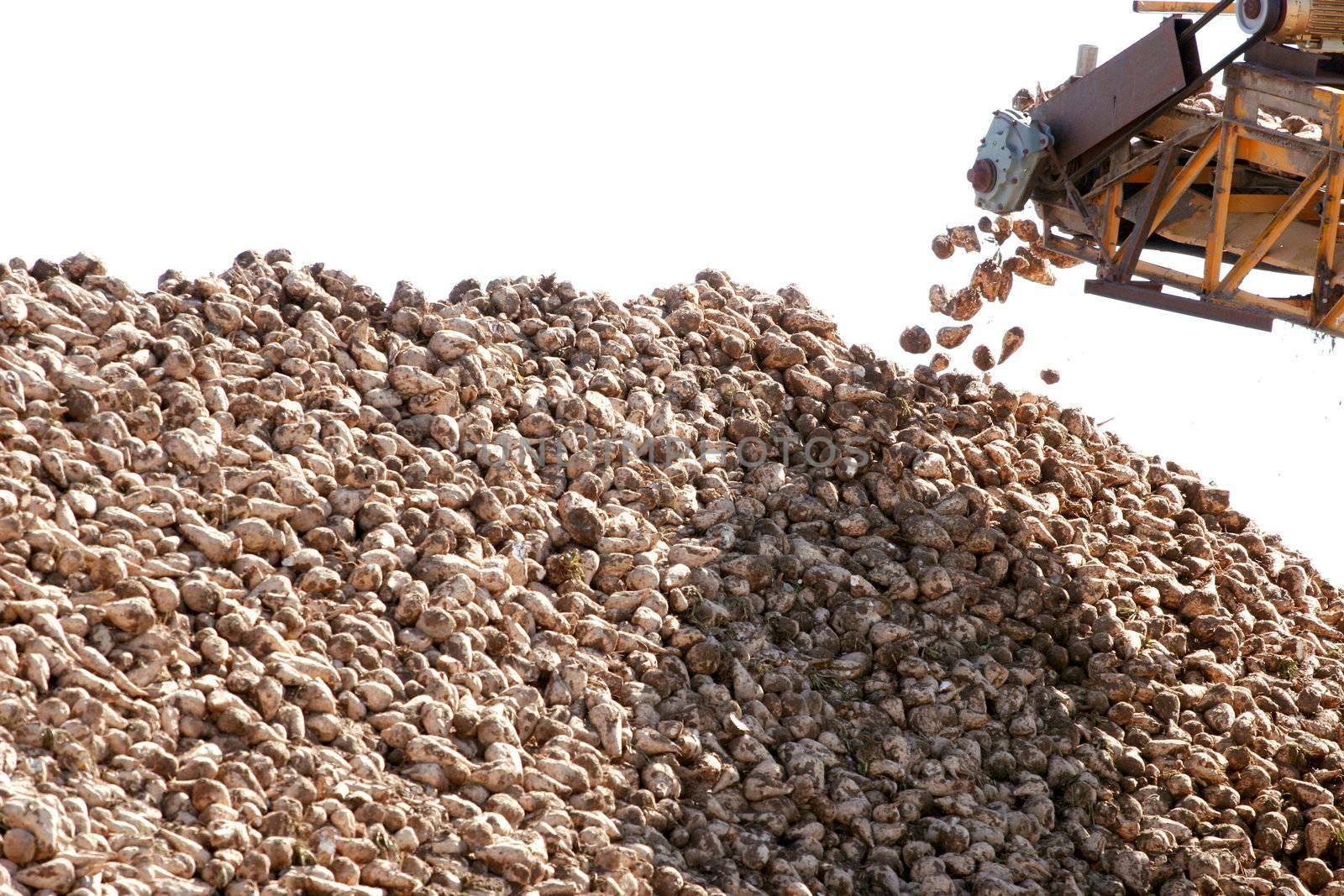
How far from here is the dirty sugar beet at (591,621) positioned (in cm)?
557

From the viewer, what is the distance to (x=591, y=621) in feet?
22.5

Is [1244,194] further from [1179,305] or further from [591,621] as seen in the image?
[591,621]

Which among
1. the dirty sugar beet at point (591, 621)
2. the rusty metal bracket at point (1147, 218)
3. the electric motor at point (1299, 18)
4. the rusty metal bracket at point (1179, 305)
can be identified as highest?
the electric motor at point (1299, 18)

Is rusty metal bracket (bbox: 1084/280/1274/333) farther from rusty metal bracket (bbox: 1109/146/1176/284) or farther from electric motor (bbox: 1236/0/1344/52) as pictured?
electric motor (bbox: 1236/0/1344/52)

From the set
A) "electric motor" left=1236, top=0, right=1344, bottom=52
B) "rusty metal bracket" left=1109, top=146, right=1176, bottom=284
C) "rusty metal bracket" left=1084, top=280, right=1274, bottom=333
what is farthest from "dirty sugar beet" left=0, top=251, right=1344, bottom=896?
"electric motor" left=1236, top=0, right=1344, bottom=52

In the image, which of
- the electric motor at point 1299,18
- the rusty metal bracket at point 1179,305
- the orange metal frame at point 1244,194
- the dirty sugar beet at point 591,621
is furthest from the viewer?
the rusty metal bracket at point 1179,305

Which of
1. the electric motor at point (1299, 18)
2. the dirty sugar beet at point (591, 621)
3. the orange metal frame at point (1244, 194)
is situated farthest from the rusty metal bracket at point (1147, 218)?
the dirty sugar beet at point (591, 621)

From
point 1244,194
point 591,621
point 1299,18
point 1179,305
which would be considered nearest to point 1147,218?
point 1179,305

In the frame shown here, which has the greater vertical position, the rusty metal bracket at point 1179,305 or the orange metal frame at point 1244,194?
the orange metal frame at point 1244,194

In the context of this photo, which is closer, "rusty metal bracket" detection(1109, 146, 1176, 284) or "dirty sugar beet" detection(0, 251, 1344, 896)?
"dirty sugar beet" detection(0, 251, 1344, 896)

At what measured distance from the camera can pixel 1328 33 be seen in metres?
7.55

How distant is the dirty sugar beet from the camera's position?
5574 millimetres

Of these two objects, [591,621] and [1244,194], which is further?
[1244,194]

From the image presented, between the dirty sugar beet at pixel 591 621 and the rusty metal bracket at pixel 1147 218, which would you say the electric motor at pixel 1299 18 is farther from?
the dirty sugar beet at pixel 591 621
